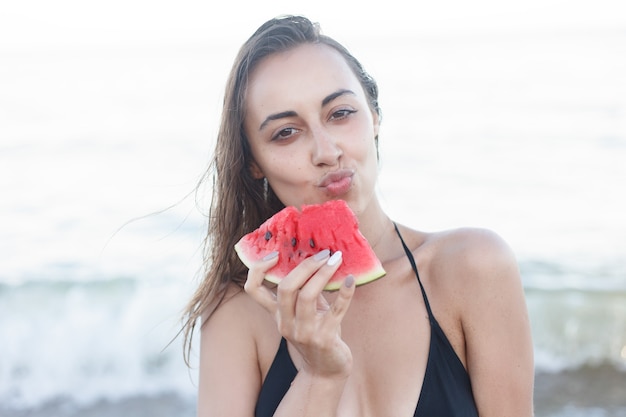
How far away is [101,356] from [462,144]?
9.58 m

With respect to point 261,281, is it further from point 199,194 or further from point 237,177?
point 199,194

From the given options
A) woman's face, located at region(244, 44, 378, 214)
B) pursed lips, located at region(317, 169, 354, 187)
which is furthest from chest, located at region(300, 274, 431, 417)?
pursed lips, located at region(317, 169, 354, 187)

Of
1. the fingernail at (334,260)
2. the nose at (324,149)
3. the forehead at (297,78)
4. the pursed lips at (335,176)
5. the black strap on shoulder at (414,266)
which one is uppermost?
the forehead at (297,78)

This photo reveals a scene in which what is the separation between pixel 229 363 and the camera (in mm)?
3350

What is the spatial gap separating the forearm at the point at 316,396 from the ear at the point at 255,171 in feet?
A: 3.78

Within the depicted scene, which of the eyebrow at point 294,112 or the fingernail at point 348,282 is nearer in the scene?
the fingernail at point 348,282

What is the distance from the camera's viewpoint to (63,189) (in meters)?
13.7

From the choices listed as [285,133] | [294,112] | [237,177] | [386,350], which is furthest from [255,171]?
[386,350]

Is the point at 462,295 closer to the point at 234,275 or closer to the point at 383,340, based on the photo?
the point at 383,340

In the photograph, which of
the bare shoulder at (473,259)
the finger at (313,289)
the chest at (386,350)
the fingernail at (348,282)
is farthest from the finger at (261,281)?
the bare shoulder at (473,259)

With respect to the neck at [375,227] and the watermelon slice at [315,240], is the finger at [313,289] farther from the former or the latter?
the neck at [375,227]

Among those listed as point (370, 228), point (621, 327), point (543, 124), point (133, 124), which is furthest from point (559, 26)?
point (370, 228)

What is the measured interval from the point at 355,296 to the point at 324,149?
85cm

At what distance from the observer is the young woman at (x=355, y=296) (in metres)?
3.16
